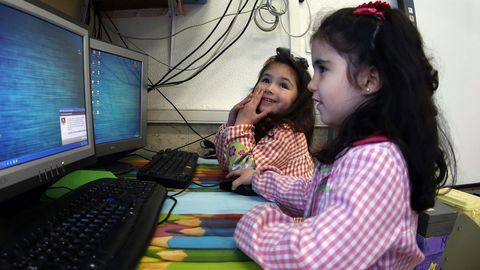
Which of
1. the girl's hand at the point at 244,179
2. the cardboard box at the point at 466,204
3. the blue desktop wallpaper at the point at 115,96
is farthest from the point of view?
the cardboard box at the point at 466,204

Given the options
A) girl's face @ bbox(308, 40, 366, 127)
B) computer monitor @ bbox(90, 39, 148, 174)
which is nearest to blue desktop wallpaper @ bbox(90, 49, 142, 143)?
computer monitor @ bbox(90, 39, 148, 174)

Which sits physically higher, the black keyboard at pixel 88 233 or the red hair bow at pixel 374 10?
the red hair bow at pixel 374 10

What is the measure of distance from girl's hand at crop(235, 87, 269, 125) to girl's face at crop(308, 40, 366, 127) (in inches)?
20.1

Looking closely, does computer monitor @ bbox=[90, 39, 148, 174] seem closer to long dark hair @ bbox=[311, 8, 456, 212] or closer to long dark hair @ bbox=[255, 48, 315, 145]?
long dark hair @ bbox=[255, 48, 315, 145]

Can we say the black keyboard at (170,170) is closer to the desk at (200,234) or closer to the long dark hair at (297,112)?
the desk at (200,234)

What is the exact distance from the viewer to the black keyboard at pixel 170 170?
84 centimetres

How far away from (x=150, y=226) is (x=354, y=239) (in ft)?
1.04

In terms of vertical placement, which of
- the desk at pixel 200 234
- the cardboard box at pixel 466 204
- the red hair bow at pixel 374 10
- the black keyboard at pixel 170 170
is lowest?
the cardboard box at pixel 466 204

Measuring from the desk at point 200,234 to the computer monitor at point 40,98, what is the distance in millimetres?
231

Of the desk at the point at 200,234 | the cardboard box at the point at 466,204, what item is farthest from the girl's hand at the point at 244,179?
the cardboard box at the point at 466,204

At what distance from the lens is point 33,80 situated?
1.83 feet

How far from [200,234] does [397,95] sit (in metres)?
0.41

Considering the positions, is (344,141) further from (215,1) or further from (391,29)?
(215,1)

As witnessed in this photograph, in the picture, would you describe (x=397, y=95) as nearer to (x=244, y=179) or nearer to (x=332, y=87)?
(x=332, y=87)
